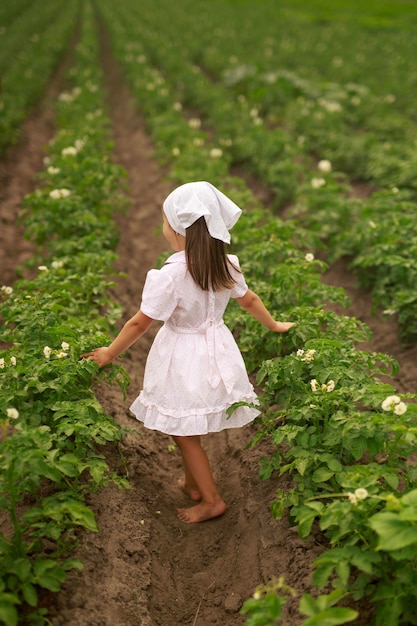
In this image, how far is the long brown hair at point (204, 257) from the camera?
3025mm

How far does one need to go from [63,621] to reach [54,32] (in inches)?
878

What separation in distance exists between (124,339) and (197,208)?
0.74m

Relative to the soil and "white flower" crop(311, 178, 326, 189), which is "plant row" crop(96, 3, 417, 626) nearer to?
the soil

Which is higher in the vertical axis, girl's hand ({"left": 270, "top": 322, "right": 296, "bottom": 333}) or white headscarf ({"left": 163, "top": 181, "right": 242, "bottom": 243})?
white headscarf ({"left": 163, "top": 181, "right": 242, "bottom": 243})

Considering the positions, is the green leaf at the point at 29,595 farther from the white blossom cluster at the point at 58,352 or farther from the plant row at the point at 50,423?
the white blossom cluster at the point at 58,352

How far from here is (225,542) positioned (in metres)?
3.40

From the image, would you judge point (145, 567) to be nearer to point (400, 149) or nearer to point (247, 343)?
point (247, 343)

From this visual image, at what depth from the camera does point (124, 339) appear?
3.17m

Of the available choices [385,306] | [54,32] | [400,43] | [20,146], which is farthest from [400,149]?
[54,32]

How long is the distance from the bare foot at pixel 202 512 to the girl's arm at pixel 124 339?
93cm

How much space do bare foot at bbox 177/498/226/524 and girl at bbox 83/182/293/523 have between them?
0.13 meters

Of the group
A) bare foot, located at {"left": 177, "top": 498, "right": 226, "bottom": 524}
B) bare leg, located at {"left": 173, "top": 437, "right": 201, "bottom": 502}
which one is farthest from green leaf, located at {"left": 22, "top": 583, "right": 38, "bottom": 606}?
bare leg, located at {"left": 173, "top": 437, "right": 201, "bottom": 502}

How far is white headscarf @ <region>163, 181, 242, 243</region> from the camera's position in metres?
2.96

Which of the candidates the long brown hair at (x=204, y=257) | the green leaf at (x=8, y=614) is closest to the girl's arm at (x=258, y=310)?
the long brown hair at (x=204, y=257)
